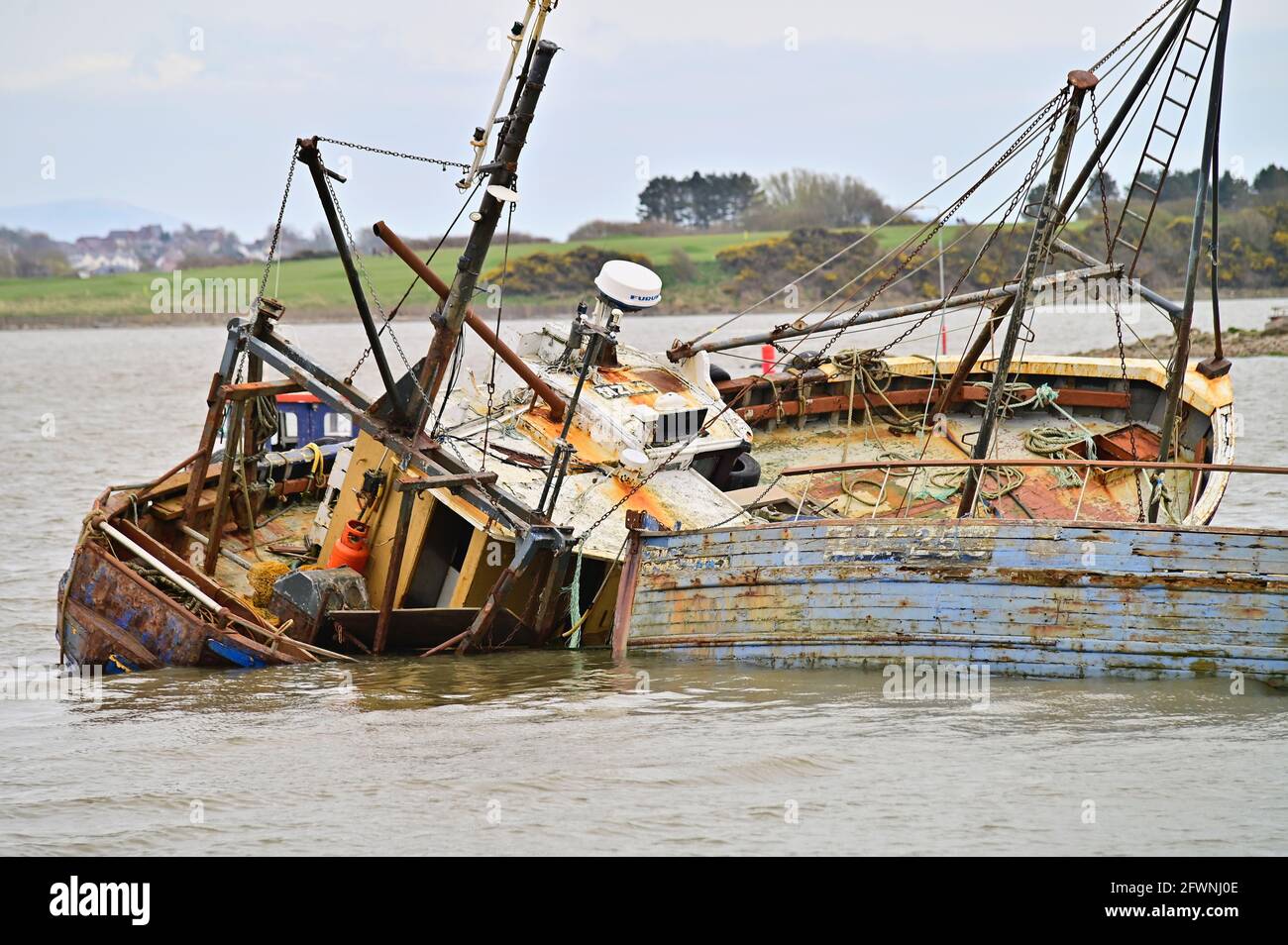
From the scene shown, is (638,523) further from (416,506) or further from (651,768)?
(651,768)

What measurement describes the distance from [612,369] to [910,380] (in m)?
5.21

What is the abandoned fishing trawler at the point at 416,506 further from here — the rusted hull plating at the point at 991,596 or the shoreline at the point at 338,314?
the shoreline at the point at 338,314

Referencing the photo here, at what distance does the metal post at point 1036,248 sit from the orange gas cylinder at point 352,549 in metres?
5.44

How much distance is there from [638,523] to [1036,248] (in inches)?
164

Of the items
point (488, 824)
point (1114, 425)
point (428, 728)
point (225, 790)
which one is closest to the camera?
point (488, 824)

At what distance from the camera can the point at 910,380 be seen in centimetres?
1892

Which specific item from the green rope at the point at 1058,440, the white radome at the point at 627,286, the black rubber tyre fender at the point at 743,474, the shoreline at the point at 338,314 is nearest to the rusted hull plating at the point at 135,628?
the white radome at the point at 627,286

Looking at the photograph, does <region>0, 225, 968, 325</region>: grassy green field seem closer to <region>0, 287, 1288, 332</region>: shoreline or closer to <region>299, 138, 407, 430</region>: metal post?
<region>0, 287, 1288, 332</region>: shoreline

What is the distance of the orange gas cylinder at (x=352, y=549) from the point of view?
13391 mm

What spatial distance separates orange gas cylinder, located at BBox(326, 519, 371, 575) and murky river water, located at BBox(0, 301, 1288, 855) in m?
1.06

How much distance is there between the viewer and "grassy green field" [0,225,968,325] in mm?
85562

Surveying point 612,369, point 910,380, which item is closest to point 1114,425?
point 910,380

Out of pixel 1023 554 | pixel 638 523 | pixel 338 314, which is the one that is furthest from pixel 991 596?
pixel 338 314
